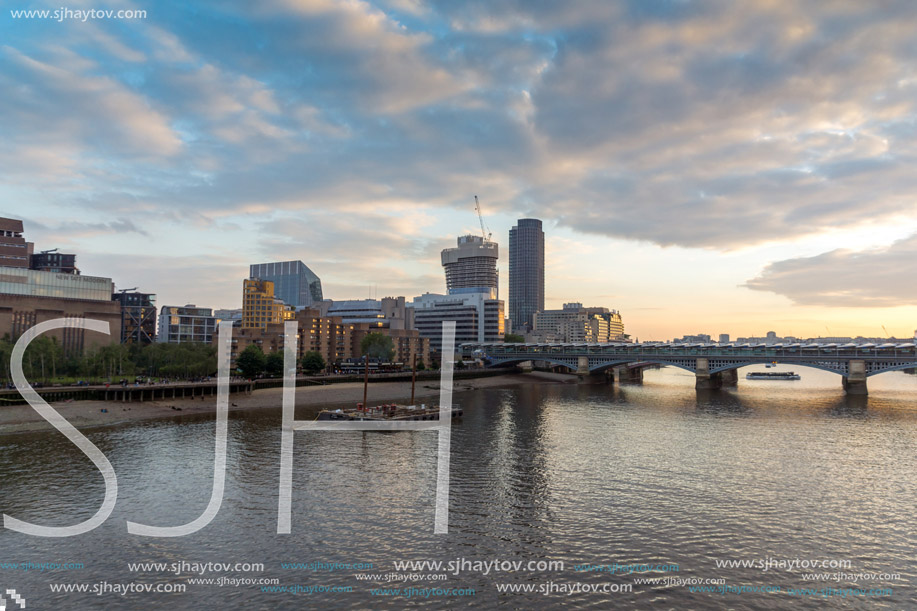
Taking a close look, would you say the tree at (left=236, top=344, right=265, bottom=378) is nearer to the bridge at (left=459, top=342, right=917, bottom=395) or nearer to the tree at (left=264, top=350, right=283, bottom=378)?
the tree at (left=264, top=350, right=283, bottom=378)

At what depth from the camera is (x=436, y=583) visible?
27.5 m

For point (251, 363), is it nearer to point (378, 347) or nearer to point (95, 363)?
point (95, 363)

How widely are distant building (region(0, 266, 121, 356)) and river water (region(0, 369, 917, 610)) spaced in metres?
103

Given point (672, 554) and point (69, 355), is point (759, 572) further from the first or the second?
point (69, 355)

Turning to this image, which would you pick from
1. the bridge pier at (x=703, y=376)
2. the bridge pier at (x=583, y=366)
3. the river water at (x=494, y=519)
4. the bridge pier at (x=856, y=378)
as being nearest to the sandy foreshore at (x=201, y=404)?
the river water at (x=494, y=519)

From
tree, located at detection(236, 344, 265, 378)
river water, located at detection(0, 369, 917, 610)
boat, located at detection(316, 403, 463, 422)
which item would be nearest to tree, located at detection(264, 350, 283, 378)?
tree, located at detection(236, 344, 265, 378)

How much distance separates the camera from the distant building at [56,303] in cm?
14488

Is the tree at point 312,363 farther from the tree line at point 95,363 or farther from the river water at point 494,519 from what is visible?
the river water at point 494,519

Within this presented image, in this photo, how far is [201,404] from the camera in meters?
96.9

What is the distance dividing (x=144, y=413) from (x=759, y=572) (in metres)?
86.0

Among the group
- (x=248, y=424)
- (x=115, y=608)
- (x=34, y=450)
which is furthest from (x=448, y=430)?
(x=115, y=608)

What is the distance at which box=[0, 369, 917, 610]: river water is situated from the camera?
1058 inches

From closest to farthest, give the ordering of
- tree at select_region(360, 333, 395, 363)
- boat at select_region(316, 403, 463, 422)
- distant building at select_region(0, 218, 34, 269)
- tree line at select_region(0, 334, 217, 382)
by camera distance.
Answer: boat at select_region(316, 403, 463, 422) → tree line at select_region(0, 334, 217, 382) → distant building at select_region(0, 218, 34, 269) → tree at select_region(360, 333, 395, 363)

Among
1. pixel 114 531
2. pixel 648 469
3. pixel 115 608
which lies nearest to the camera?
pixel 115 608
